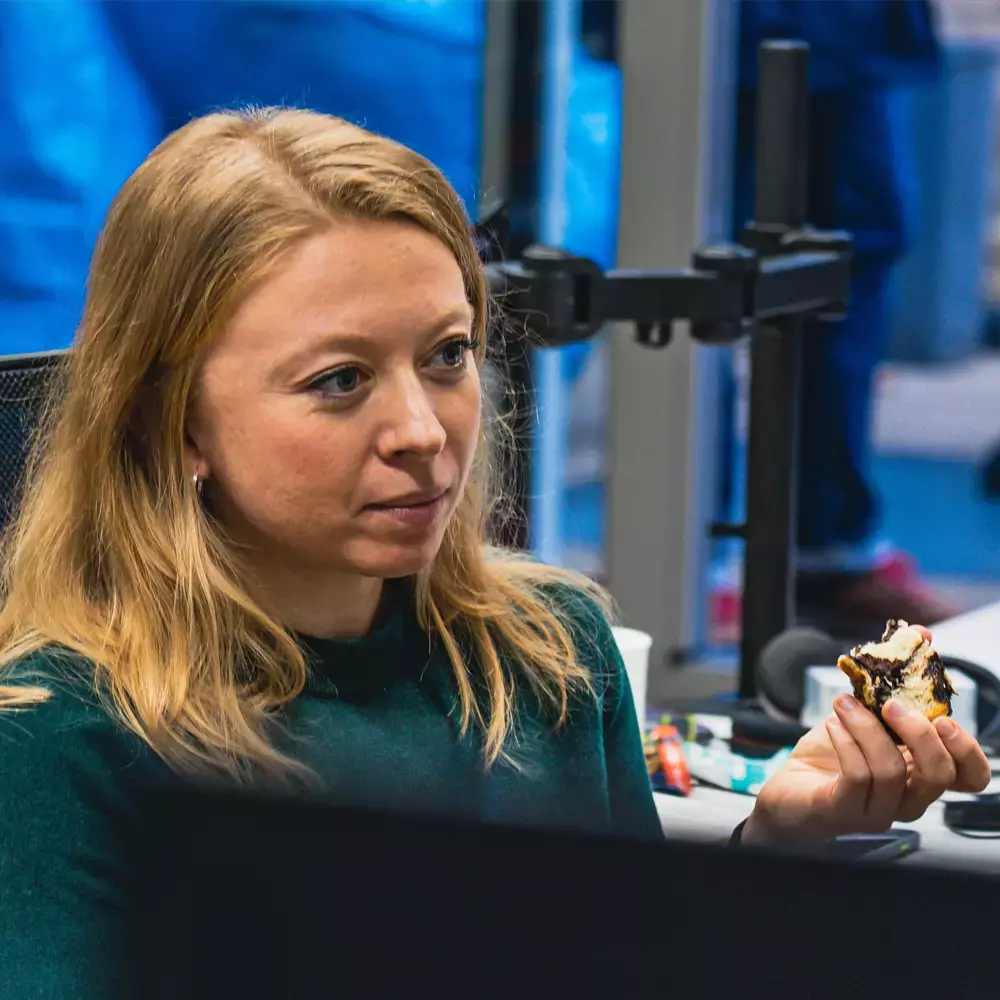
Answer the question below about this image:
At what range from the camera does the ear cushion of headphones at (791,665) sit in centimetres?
180

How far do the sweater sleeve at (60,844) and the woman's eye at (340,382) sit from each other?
24 cm

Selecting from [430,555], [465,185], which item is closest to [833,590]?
[465,185]

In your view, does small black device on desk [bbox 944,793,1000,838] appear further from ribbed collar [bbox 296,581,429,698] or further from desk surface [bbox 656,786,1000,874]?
ribbed collar [bbox 296,581,429,698]

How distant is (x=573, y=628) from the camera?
130 centimetres

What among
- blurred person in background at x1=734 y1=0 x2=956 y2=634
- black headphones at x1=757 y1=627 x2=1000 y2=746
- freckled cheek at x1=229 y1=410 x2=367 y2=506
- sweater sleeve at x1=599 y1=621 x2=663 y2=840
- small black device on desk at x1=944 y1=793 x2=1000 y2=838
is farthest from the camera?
blurred person in background at x1=734 y1=0 x2=956 y2=634

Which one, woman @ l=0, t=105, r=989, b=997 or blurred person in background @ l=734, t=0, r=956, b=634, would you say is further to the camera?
blurred person in background @ l=734, t=0, r=956, b=634

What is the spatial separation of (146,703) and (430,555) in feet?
0.66

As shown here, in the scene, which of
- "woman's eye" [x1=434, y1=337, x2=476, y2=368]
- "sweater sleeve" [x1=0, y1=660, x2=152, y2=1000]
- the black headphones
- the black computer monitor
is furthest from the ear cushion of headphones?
the black computer monitor

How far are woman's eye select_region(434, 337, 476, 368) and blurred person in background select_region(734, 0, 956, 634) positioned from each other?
2.51 m

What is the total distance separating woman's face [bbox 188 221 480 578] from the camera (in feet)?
3.36

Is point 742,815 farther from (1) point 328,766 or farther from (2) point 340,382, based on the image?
(2) point 340,382

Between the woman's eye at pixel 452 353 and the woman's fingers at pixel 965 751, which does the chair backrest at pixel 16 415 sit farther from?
the woman's fingers at pixel 965 751

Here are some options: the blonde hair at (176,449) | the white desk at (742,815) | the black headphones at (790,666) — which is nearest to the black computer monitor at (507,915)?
the blonde hair at (176,449)

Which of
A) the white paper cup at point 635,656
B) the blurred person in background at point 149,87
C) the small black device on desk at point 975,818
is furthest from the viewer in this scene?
the blurred person in background at point 149,87
